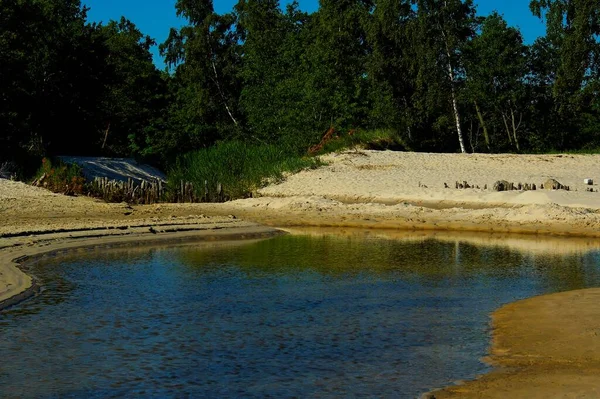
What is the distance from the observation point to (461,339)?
10.0m

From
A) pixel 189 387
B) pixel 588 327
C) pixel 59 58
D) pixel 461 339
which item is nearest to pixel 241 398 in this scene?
pixel 189 387

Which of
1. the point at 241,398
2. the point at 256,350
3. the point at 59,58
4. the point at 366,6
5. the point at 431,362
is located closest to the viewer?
the point at 241,398

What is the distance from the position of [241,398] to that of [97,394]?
1.45m

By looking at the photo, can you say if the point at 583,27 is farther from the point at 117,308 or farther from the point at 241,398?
the point at 241,398

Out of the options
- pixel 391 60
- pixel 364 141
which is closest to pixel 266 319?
pixel 364 141

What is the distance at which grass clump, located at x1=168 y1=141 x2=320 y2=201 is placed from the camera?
33.2 meters

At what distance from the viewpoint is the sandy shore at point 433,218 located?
878cm

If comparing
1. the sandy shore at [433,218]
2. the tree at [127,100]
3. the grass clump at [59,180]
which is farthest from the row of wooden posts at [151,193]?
the tree at [127,100]

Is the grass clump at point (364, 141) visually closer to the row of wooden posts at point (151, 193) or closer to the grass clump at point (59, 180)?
the row of wooden posts at point (151, 193)

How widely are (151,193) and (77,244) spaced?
12052 mm

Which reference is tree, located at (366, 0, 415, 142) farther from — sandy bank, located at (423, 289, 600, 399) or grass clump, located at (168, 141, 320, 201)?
sandy bank, located at (423, 289, 600, 399)

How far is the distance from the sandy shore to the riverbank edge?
0.18ft

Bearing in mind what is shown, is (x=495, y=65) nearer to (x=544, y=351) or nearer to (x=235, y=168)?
(x=235, y=168)

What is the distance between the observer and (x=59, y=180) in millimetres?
30797
